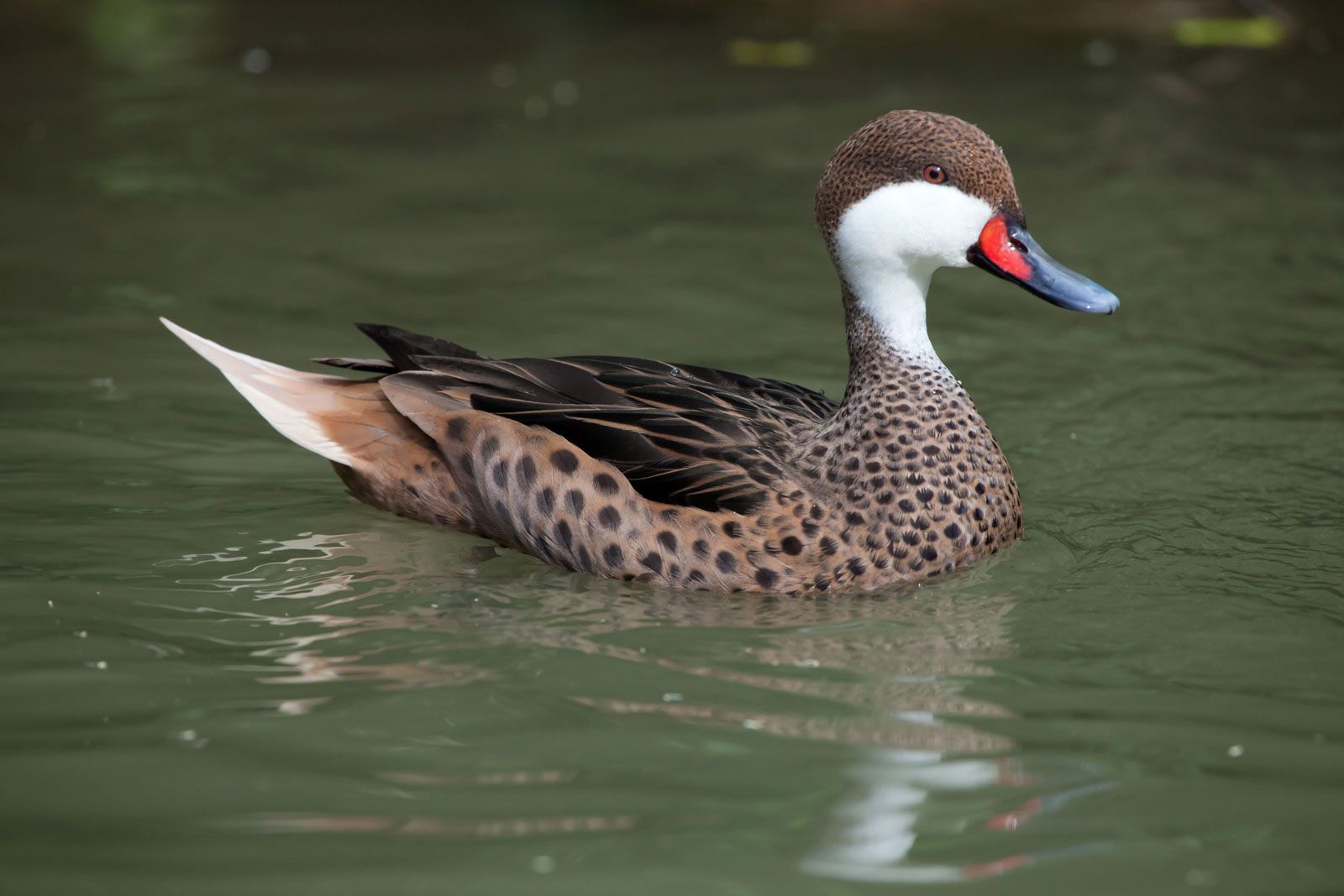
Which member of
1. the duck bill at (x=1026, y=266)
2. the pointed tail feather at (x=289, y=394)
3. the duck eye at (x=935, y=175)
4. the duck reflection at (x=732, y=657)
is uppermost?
the duck eye at (x=935, y=175)

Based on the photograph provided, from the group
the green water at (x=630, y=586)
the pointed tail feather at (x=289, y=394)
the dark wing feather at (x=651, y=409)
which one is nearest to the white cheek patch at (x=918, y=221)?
the dark wing feather at (x=651, y=409)

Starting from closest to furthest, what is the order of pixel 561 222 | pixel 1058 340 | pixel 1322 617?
pixel 1322 617 → pixel 1058 340 → pixel 561 222

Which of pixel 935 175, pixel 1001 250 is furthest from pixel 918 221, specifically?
pixel 1001 250

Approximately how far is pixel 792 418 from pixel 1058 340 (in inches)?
100

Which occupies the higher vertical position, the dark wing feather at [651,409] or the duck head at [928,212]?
the duck head at [928,212]

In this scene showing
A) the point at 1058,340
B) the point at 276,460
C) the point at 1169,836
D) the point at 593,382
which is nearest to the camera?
the point at 1169,836

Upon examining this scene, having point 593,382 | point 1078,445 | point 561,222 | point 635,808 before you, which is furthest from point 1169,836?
point 561,222

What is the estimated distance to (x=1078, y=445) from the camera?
6766 mm

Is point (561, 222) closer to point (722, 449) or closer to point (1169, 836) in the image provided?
point (722, 449)

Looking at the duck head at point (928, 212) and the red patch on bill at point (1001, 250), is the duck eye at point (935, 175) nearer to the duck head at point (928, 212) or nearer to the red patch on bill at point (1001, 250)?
the duck head at point (928, 212)

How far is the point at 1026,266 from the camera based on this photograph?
216 inches

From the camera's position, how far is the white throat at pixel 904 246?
17.6ft

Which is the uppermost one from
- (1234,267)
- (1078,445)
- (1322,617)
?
(1234,267)

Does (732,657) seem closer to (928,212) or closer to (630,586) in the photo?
(630,586)
